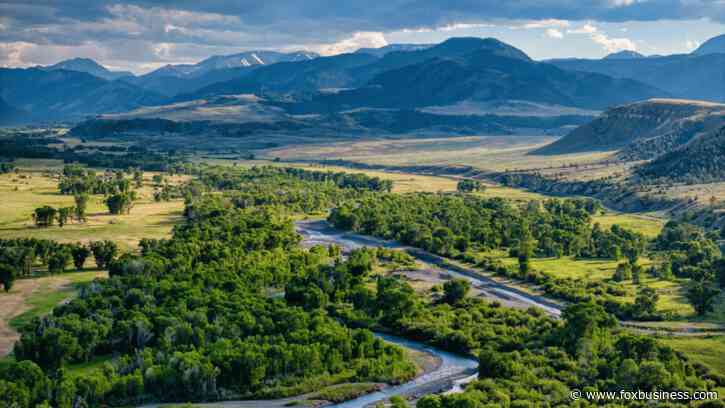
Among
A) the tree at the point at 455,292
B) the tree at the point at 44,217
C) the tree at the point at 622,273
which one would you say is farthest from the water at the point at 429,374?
the tree at the point at 44,217

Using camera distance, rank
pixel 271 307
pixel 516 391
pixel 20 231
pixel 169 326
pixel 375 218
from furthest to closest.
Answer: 1. pixel 375 218
2. pixel 20 231
3. pixel 271 307
4. pixel 169 326
5. pixel 516 391

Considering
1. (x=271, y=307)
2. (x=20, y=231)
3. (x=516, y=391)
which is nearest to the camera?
(x=516, y=391)

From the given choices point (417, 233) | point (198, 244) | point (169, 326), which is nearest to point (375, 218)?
point (417, 233)

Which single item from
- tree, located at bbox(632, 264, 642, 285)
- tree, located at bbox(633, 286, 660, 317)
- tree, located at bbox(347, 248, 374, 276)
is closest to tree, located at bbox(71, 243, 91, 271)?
tree, located at bbox(347, 248, 374, 276)

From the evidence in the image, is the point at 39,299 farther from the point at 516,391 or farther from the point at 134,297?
the point at 516,391

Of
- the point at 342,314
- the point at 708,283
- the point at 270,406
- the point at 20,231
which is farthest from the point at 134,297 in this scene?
the point at 708,283

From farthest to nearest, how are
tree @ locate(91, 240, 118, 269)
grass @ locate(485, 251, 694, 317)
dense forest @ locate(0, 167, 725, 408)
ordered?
tree @ locate(91, 240, 118, 269) → grass @ locate(485, 251, 694, 317) → dense forest @ locate(0, 167, 725, 408)

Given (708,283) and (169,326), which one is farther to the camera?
(708,283)

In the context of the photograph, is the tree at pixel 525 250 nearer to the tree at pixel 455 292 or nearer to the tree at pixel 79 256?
the tree at pixel 455 292

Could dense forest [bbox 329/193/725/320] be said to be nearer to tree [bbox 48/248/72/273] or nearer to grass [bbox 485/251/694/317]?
grass [bbox 485/251/694/317]
